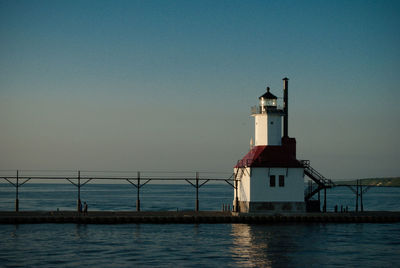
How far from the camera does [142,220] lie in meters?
54.7

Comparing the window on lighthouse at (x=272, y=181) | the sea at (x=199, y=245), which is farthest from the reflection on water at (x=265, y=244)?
the window on lighthouse at (x=272, y=181)

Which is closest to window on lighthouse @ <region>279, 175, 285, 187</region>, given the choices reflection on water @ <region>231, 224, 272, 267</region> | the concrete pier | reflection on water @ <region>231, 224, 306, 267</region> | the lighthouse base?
the lighthouse base

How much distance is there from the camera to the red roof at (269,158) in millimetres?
54750

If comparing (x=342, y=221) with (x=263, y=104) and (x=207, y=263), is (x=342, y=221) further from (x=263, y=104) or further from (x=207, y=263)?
(x=207, y=263)

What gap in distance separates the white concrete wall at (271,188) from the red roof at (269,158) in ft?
1.84

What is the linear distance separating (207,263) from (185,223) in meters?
19.3

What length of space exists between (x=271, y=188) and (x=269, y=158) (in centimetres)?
316

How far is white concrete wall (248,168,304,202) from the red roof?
560 millimetres

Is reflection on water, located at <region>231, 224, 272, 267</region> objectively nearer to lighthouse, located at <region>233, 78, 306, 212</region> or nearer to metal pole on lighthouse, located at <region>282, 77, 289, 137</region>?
lighthouse, located at <region>233, 78, 306, 212</region>

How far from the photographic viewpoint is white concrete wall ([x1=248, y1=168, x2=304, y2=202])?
54.5 m

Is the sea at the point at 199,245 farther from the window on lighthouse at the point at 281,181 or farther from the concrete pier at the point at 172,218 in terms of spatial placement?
the window on lighthouse at the point at 281,181

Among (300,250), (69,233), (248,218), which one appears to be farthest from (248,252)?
(69,233)

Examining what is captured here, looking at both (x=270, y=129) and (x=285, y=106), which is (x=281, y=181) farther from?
(x=285, y=106)

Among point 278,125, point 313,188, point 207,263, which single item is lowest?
point 207,263
